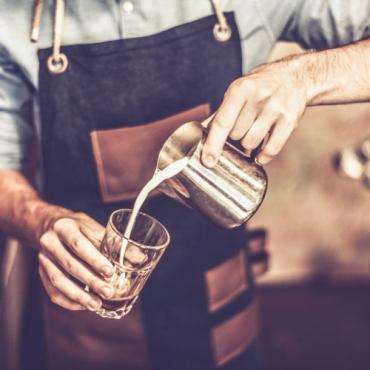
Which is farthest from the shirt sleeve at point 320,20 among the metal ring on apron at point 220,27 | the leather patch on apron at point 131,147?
the leather patch on apron at point 131,147

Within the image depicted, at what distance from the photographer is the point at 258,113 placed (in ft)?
3.50

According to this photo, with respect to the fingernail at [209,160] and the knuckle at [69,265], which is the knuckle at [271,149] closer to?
the fingernail at [209,160]

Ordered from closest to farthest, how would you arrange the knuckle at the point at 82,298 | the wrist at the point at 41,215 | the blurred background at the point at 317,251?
the knuckle at the point at 82,298
the wrist at the point at 41,215
the blurred background at the point at 317,251

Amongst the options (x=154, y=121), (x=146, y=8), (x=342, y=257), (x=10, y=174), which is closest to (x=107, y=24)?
(x=146, y=8)

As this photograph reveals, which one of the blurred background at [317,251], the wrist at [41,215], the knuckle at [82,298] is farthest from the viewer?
the blurred background at [317,251]

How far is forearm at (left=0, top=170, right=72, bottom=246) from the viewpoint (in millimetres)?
1309

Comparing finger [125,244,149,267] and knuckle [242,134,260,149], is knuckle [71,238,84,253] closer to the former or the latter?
finger [125,244,149,267]

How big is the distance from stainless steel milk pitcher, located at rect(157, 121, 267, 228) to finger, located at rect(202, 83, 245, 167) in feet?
0.07

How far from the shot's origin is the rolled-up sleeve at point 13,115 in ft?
4.36

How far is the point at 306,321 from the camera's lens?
2709mm

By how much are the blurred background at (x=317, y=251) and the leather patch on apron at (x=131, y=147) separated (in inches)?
46.5

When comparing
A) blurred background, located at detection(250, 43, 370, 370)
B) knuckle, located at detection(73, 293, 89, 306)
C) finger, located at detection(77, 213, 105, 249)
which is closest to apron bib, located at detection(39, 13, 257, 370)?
finger, located at detection(77, 213, 105, 249)

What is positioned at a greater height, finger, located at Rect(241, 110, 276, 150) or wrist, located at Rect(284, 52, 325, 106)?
wrist, located at Rect(284, 52, 325, 106)

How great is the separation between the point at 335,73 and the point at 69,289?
0.72 metres
